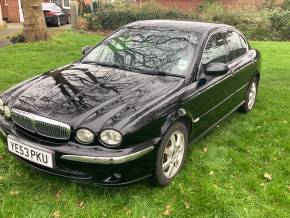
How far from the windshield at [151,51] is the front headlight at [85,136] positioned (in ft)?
4.30

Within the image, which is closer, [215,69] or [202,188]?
[202,188]

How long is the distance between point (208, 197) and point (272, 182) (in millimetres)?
851

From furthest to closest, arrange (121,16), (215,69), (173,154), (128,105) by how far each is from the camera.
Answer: (121,16)
(215,69)
(173,154)
(128,105)

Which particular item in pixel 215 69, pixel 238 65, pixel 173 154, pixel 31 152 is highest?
pixel 215 69

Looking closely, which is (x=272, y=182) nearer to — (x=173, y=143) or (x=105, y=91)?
(x=173, y=143)

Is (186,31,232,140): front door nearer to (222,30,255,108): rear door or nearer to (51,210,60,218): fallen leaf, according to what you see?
(222,30,255,108): rear door

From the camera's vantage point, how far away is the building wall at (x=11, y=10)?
25153mm

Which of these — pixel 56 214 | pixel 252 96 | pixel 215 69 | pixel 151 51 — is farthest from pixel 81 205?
pixel 252 96

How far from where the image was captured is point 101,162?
332cm

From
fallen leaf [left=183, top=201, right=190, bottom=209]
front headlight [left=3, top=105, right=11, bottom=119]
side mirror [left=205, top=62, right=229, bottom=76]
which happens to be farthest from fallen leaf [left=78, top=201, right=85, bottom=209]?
side mirror [left=205, top=62, right=229, bottom=76]

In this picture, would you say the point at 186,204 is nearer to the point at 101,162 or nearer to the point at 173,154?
the point at 173,154

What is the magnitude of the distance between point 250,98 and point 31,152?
4071 millimetres

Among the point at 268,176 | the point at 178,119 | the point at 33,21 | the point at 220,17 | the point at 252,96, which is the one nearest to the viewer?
the point at 178,119

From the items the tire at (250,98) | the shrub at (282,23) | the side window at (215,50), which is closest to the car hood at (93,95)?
the side window at (215,50)
